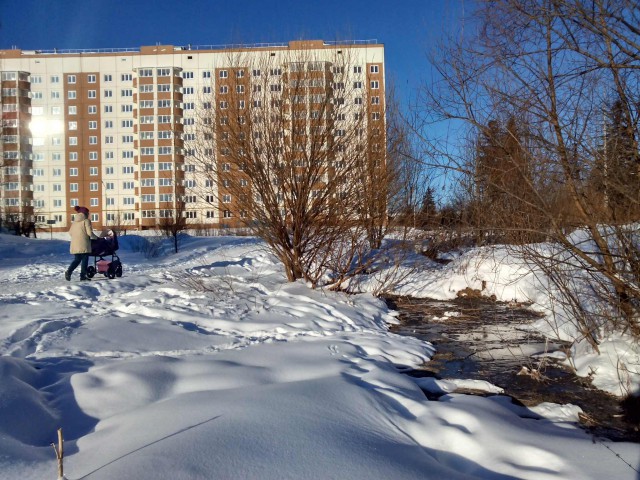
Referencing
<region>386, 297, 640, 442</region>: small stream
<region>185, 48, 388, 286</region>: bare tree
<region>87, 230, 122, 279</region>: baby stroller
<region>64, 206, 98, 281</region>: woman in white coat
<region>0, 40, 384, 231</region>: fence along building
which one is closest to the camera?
<region>386, 297, 640, 442</region>: small stream

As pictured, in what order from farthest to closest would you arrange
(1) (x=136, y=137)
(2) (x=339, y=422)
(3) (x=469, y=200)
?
(1) (x=136, y=137) < (3) (x=469, y=200) < (2) (x=339, y=422)

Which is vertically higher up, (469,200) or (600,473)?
(469,200)

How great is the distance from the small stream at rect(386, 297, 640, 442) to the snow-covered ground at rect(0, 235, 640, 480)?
26 cm

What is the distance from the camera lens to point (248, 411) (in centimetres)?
295

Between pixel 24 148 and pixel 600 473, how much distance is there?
54.0 meters

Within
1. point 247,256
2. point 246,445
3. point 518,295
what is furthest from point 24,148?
point 246,445

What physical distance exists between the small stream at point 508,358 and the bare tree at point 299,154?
81.9 inches

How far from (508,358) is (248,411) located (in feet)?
11.8

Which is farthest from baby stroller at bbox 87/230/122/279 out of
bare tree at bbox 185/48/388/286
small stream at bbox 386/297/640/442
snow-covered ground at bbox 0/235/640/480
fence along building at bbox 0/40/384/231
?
fence along building at bbox 0/40/384/231

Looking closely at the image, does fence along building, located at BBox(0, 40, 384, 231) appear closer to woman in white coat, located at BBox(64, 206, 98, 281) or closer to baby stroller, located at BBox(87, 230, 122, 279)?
baby stroller, located at BBox(87, 230, 122, 279)

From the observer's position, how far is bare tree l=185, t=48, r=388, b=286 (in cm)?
884

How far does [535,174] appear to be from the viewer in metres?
4.37

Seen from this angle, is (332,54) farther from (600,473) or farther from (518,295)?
(600,473)

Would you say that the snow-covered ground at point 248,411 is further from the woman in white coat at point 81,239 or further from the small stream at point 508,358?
the woman in white coat at point 81,239
